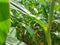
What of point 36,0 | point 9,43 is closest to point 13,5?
point 9,43

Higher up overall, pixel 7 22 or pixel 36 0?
pixel 36 0

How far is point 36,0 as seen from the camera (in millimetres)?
1886

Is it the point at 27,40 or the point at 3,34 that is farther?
the point at 27,40

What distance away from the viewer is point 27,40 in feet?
3.91

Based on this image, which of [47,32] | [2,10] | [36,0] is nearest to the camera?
[2,10]

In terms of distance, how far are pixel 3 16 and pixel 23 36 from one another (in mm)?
984

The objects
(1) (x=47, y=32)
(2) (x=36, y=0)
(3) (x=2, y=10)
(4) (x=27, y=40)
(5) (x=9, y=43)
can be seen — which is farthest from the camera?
(2) (x=36, y=0)

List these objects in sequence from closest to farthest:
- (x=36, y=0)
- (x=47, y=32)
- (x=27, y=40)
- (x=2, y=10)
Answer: (x=2, y=10) → (x=47, y=32) → (x=27, y=40) → (x=36, y=0)

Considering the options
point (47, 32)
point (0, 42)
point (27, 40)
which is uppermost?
point (27, 40)

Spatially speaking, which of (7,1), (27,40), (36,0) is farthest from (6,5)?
(36,0)

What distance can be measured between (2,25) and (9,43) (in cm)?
10

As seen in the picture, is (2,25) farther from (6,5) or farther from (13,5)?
(13,5)

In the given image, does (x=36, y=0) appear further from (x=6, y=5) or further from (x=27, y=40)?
(x=6, y=5)

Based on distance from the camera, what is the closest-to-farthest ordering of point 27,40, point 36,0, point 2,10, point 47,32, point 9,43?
point 2,10 < point 9,43 < point 47,32 < point 27,40 < point 36,0
